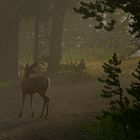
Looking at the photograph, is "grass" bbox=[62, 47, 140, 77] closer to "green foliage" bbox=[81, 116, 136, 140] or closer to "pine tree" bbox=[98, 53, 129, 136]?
"green foliage" bbox=[81, 116, 136, 140]

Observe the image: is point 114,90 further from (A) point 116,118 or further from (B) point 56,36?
(B) point 56,36

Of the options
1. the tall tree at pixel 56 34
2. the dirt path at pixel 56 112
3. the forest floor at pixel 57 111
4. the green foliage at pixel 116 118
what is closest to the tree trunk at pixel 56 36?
the tall tree at pixel 56 34

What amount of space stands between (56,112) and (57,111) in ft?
0.60

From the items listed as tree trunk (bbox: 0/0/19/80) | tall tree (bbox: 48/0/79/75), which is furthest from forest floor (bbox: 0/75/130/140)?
tree trunk (bbox: 0/0/19/80)

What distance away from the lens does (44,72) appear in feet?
79.9

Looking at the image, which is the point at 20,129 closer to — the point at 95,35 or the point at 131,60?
the point at 131,60

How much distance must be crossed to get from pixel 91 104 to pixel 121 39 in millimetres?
19864

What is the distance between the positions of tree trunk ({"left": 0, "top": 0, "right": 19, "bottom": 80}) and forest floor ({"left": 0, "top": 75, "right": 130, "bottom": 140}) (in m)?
2.85

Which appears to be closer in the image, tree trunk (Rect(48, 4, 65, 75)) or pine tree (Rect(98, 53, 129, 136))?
pine tree (Rect(98, 53, 129, 136))

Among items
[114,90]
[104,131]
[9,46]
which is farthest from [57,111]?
[9,46]

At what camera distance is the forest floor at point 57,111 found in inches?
453

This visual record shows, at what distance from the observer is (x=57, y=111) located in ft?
48.4

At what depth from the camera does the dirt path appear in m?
11.5

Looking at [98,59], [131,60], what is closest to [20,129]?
[131,60]
